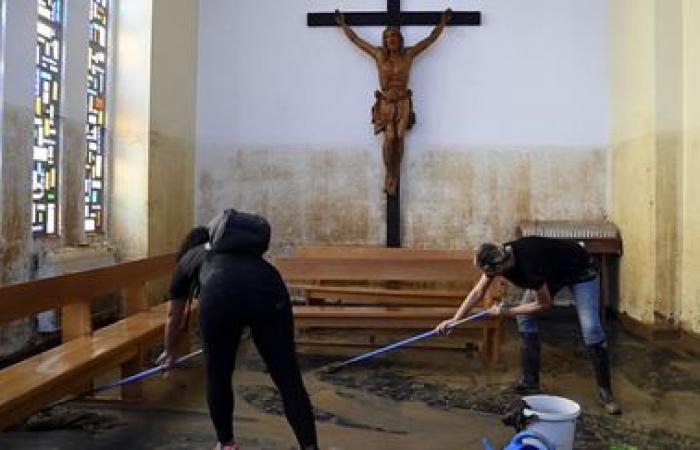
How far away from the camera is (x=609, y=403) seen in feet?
14.9

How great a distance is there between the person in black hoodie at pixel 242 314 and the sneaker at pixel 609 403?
226 cm

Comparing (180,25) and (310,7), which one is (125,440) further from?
(310,7)

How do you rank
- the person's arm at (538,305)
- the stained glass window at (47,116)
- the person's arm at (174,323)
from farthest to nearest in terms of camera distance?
1. the stained glass window at (47,116)
2. the person's arm at (538,305)
3. the person's arm at (174,323)

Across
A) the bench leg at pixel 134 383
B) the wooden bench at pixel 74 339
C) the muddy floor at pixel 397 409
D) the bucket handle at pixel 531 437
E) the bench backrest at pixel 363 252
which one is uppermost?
the bench backrest at pixel 363 252

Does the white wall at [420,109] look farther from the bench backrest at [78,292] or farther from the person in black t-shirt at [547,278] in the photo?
the person in black t-shirt at [547,278]

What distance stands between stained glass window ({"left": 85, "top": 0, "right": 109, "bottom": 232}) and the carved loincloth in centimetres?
333

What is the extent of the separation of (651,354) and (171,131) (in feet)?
19.4

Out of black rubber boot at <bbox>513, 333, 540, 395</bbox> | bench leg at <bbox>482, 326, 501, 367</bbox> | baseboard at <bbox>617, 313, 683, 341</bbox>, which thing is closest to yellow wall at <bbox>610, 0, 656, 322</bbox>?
baseboard at <bbox>617, 313, 683, 341</bbox>

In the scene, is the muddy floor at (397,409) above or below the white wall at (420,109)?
below

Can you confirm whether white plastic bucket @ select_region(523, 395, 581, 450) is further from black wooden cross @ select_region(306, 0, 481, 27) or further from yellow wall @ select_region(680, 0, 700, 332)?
black wooden cross @ select_region(306, 0, 481, 27)

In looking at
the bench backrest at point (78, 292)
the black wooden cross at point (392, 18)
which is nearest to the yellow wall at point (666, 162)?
the black wooden cross at point (392, 18)

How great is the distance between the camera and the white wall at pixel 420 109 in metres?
8.98

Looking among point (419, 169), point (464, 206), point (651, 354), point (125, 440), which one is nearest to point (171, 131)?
point (419, 169)

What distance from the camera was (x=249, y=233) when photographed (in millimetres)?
3150
